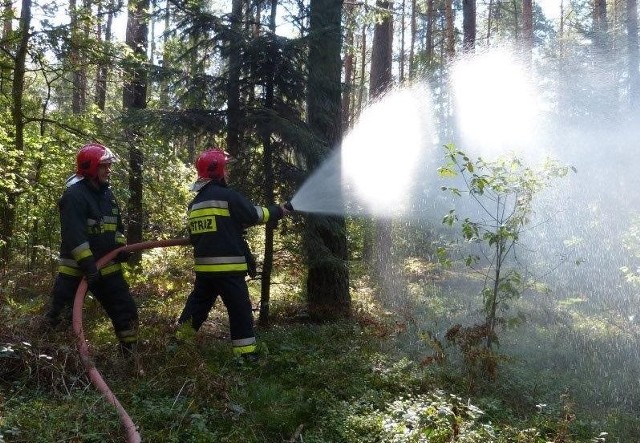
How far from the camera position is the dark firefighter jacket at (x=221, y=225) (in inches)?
211

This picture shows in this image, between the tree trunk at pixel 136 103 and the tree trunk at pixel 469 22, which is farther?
the tree trunk at pixel 469 22

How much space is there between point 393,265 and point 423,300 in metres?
3.74

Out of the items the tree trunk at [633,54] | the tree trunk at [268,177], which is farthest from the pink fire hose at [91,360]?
the tree trunk at [633,54]

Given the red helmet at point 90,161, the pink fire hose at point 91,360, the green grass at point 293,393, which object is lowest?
the green grass at point 293,393

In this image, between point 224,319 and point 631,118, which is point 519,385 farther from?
point 631,118

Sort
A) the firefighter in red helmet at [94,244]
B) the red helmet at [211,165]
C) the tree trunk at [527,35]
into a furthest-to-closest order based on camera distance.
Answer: the tree trunk at [527,35] < the red helmet at [211,165] < the firefighter in red helmet at [94,244]

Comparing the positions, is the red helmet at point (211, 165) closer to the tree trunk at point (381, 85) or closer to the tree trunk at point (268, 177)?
the tree trunk at point (268, 177)

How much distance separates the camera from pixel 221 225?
17.6ft

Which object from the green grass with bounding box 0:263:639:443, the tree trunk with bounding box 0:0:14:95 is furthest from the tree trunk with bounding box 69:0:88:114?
the green grass with bounding box 0:263:639:443

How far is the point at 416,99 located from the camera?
1650 cm

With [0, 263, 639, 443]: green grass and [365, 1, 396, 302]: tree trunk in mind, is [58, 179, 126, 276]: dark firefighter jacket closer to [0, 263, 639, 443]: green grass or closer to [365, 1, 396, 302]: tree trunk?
[0, 263, 639, 443]: green grass

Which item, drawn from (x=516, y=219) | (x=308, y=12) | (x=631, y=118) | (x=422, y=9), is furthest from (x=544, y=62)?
(x=516, y=219)

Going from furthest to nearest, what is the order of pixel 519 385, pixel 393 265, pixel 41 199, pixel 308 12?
pixel 393 265 → pixel 41 199 → pixel 308 12 → pixel 519 385

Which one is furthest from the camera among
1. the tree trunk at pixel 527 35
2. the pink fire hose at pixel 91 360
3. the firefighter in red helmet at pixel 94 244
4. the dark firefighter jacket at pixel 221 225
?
the tree trunk at pixel 527 35
